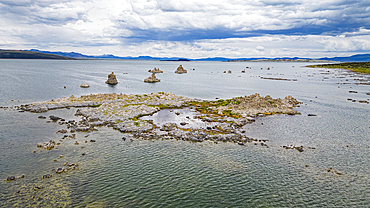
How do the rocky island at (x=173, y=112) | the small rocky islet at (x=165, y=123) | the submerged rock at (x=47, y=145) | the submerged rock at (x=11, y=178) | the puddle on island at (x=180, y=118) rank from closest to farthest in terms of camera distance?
1. the submerged rock at (x=11, y=178)
2. the submerged rock at (x=47, y=145)
3. the small rocky islet at (x=165, y=123)
4. the rocky island at (x=173, y=112)
5. the puddle on island at (x=180, y=118)

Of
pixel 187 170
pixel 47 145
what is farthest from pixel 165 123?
pixel 47 145

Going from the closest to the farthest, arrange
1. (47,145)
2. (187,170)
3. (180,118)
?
(187,170), (47,145), (180,118)

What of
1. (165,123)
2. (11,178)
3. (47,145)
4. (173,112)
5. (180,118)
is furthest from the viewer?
(173,112)

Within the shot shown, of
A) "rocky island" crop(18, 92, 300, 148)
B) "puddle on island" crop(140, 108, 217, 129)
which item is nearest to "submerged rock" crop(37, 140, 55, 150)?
"rocky island" crop(18, 92, 300, 148)

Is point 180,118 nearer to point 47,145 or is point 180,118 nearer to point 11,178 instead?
point 47,145

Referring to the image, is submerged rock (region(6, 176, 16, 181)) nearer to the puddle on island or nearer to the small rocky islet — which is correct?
the small rocky islet

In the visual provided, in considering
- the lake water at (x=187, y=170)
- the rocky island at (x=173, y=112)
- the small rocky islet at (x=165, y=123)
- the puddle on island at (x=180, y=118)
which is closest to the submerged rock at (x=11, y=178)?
the lake water at (x=187, y=170)

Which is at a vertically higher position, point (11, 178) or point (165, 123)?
point (165, 123)

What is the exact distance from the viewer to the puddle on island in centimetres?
3797

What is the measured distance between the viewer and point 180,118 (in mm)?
42531

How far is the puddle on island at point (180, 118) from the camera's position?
125 ft

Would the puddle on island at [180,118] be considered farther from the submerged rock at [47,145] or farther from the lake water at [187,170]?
the submerged rock at [47,145]

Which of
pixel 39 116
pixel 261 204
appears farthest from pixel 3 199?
pixel 39 116

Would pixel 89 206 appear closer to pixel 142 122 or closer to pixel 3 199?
pixel 3 199
